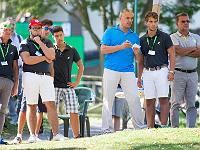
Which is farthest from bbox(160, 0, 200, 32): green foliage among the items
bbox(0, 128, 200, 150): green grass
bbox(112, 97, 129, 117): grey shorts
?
bbox(0, 128, 200, 150): green grass

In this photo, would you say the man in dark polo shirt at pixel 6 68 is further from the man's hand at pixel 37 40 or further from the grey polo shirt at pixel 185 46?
the grey polo shirt at pixel 185 46

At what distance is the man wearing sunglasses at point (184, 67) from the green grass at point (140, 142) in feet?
6.95

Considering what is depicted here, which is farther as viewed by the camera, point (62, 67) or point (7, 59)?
point (62, 67)

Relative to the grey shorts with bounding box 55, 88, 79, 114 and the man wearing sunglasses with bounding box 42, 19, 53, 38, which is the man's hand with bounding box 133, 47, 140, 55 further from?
the man wearing sunglasses with bounding box 42, 19, 53, 38

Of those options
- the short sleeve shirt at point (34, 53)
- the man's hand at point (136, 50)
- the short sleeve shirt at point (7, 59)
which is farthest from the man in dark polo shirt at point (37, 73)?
the man's hand at point (136, 50)

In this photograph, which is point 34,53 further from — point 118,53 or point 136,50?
point 136,50

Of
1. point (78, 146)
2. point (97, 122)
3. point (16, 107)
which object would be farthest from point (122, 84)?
point (97, 122)

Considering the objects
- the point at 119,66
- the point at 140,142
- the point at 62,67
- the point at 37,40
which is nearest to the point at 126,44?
the point at 119,66

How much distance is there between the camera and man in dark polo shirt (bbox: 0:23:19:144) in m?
13.2

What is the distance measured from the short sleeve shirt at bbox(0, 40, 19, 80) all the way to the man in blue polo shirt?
1525 mm

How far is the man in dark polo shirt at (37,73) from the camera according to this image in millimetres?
13195

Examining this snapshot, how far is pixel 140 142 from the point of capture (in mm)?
11539

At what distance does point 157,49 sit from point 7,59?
8.41ft

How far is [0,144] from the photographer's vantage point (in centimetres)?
1318
